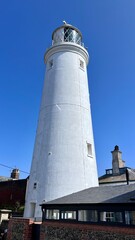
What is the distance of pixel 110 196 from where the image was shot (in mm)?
8398

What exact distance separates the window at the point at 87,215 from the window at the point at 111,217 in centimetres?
31

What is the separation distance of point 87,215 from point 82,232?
0.66 metres

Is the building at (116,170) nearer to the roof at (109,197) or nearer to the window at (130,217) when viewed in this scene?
the roof at (109,197)

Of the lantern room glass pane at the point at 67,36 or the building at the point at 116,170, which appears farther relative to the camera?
the building at the point at 116,170

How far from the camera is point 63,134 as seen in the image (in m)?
12.9

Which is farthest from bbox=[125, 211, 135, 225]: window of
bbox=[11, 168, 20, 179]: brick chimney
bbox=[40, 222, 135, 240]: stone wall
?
bbox=[11, 168, 20, 179]: brick chimney

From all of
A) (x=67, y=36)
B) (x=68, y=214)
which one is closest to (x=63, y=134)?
(x=68, y=214)

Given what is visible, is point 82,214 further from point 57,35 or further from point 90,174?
point 57,35

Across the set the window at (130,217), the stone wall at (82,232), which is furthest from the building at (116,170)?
the window at (130,217)

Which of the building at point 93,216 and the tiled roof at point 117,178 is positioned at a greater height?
the tiled roof at point 117,178

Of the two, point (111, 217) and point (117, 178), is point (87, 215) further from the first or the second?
point (117, 178)

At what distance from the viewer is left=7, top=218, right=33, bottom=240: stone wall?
9914 millimetres

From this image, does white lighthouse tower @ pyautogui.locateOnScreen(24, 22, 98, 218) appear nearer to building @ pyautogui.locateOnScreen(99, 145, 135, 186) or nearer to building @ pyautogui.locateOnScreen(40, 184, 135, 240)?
building @ pyautogui.locateOnScreen(40, 184, 135, 240)

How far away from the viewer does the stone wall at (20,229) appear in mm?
9914
